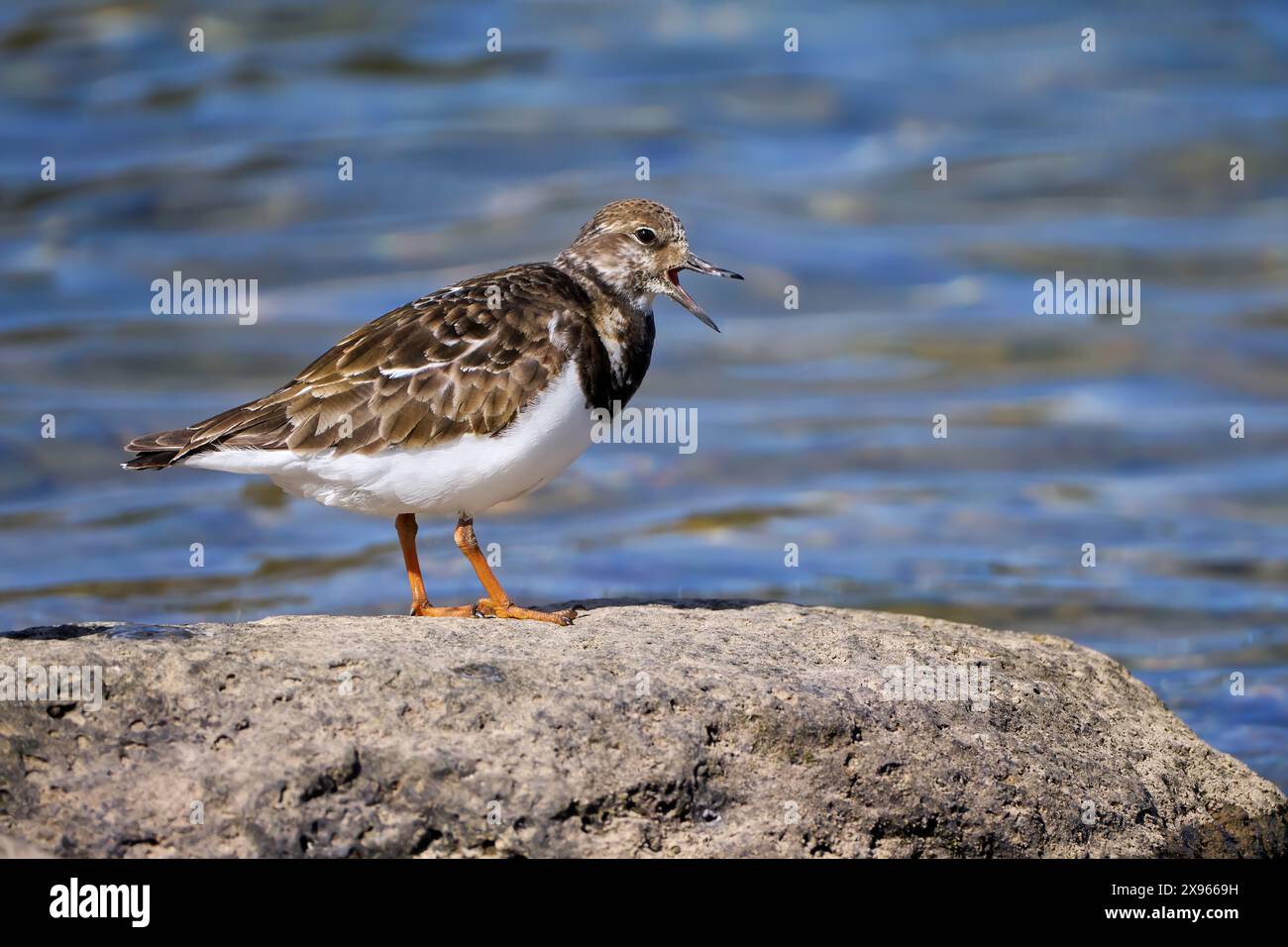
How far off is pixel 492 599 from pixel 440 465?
30.0 inches

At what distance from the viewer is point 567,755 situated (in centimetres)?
600

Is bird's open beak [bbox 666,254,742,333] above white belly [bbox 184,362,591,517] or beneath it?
above

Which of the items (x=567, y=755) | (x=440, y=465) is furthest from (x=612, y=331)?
(x=567, y=755)

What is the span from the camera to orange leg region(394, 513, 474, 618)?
8.03 m

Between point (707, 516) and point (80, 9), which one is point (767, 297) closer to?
point (707, 516)

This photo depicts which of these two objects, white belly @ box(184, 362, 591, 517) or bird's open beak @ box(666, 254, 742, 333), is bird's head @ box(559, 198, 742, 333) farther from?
white belly @ box(184, 362, 591, 517)

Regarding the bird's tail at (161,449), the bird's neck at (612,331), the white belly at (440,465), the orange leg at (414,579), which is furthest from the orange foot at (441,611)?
the bird's tail at (161,449)

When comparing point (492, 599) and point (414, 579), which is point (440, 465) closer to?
point (492, 599)

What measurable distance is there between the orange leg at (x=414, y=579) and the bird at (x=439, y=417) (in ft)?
0.05

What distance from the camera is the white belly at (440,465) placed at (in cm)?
773

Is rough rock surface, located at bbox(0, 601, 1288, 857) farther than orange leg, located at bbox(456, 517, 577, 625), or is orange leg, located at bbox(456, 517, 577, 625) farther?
orange leg, located at bbox(456, 517, 577, 625)

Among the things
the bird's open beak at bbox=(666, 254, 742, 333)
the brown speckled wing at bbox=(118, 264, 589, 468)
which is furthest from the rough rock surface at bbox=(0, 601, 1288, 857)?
the bird's open beak at bbox=(666, 254, 742, 333)

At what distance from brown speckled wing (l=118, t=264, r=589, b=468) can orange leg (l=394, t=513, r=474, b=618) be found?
0.76m

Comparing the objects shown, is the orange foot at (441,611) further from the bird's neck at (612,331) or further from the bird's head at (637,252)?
the bird's head at (637,252)
